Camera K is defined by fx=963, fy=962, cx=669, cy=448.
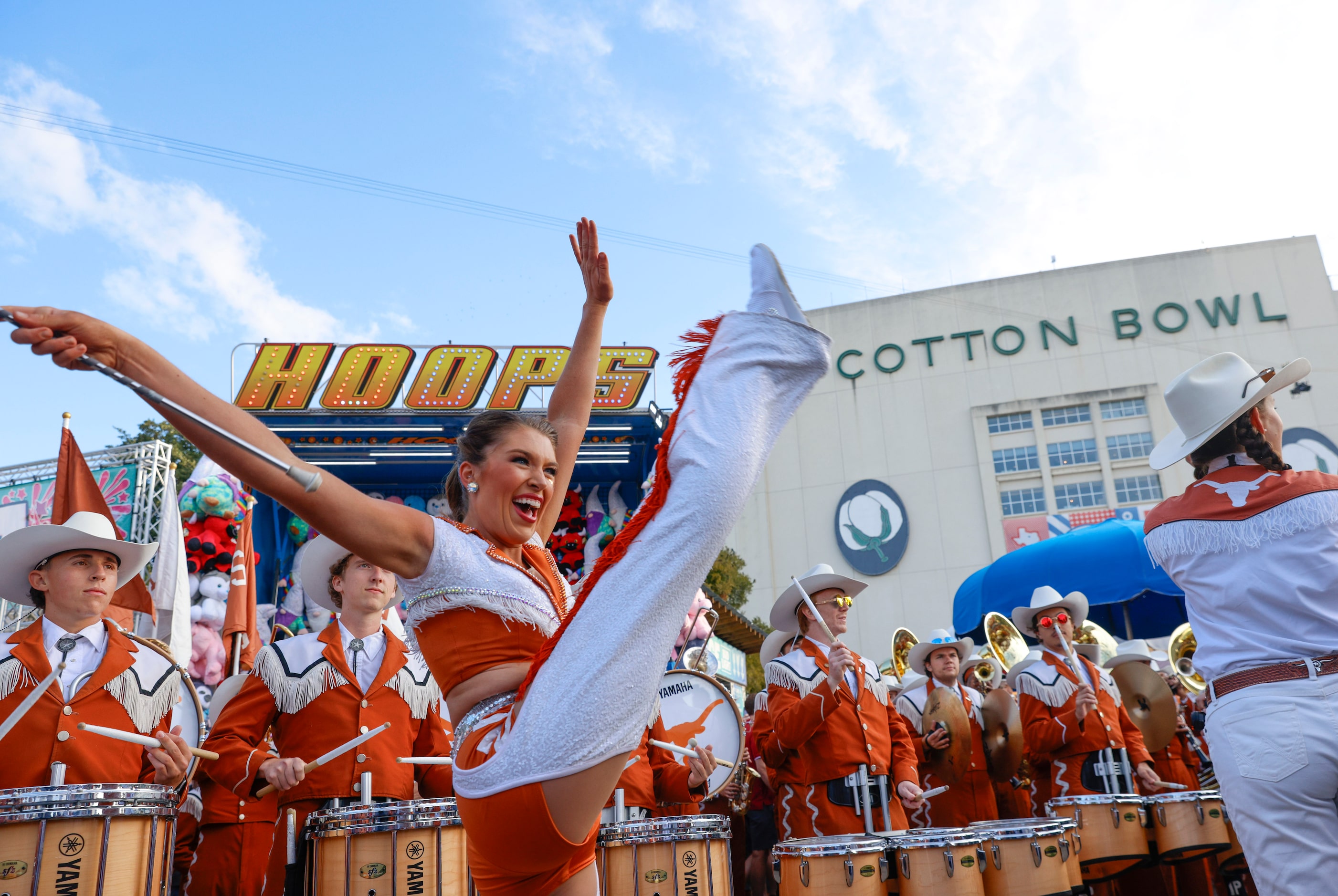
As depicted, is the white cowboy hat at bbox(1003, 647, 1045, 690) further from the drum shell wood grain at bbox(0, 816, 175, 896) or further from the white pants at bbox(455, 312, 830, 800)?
the white pants at bbox(455, 312, 830, 800)

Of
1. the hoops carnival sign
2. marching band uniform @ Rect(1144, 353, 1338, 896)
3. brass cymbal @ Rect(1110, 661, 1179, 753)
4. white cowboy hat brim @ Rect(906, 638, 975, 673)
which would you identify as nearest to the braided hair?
marching band uniform @ Rect(1144, 353, 1338, 896)

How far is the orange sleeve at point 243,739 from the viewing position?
455 centimetres

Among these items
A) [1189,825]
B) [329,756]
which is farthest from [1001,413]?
[329,756]

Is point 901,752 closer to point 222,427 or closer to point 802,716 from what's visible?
point 802,716

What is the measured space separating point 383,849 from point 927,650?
6.01m

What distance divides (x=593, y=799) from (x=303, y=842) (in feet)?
11.3

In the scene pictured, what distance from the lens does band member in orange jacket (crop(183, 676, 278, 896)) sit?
477 cm

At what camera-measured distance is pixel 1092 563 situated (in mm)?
17375

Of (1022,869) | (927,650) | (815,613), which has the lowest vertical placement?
(1022,869)

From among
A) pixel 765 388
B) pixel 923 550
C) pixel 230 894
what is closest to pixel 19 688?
pixel 230 894

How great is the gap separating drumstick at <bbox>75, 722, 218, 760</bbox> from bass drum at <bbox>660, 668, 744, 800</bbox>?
124 inches

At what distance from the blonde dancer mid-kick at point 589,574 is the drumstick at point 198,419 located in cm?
2

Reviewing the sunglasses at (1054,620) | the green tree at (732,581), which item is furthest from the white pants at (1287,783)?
the green tree at (732,581)

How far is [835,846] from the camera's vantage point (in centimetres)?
493
